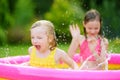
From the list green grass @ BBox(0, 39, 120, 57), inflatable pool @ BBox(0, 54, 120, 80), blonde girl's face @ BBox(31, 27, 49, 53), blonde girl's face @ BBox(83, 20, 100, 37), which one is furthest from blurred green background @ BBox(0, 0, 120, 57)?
inflatable pool @ BBox(0, 54, 120, 80)

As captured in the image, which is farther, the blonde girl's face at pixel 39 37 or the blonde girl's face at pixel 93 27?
the blonde girl's face at pixel 93 27

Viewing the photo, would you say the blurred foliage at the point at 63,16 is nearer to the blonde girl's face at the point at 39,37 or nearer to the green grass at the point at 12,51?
the green grass at the point at 12,51

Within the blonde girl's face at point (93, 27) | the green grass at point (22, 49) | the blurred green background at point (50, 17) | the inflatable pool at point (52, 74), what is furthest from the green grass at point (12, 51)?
the inflatable pool at point (52, 74)

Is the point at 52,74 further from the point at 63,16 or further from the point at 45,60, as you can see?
the point at 63,16

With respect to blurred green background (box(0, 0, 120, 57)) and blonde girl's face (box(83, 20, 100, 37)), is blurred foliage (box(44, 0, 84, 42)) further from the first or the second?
blonde girl's face (box(83, 20, 100, 37))

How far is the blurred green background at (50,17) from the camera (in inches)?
438

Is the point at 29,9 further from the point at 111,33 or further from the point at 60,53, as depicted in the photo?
the point at 60,53

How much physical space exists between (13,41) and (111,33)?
2460mm

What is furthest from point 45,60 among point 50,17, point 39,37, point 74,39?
point 50,17

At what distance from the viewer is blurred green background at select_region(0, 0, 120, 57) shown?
11.1m

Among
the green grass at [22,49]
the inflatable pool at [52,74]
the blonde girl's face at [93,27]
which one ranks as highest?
the blonde girl's face at [93,27]

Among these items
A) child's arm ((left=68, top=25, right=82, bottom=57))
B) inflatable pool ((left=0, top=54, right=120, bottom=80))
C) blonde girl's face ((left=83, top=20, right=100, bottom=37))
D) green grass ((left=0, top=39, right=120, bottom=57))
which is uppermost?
blonde girl's face ((left=83, top=20, right=100, bottom=37))

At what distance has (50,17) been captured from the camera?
447 inches

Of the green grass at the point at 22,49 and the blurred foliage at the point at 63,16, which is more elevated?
the blurred foliage at the point at 63,16
